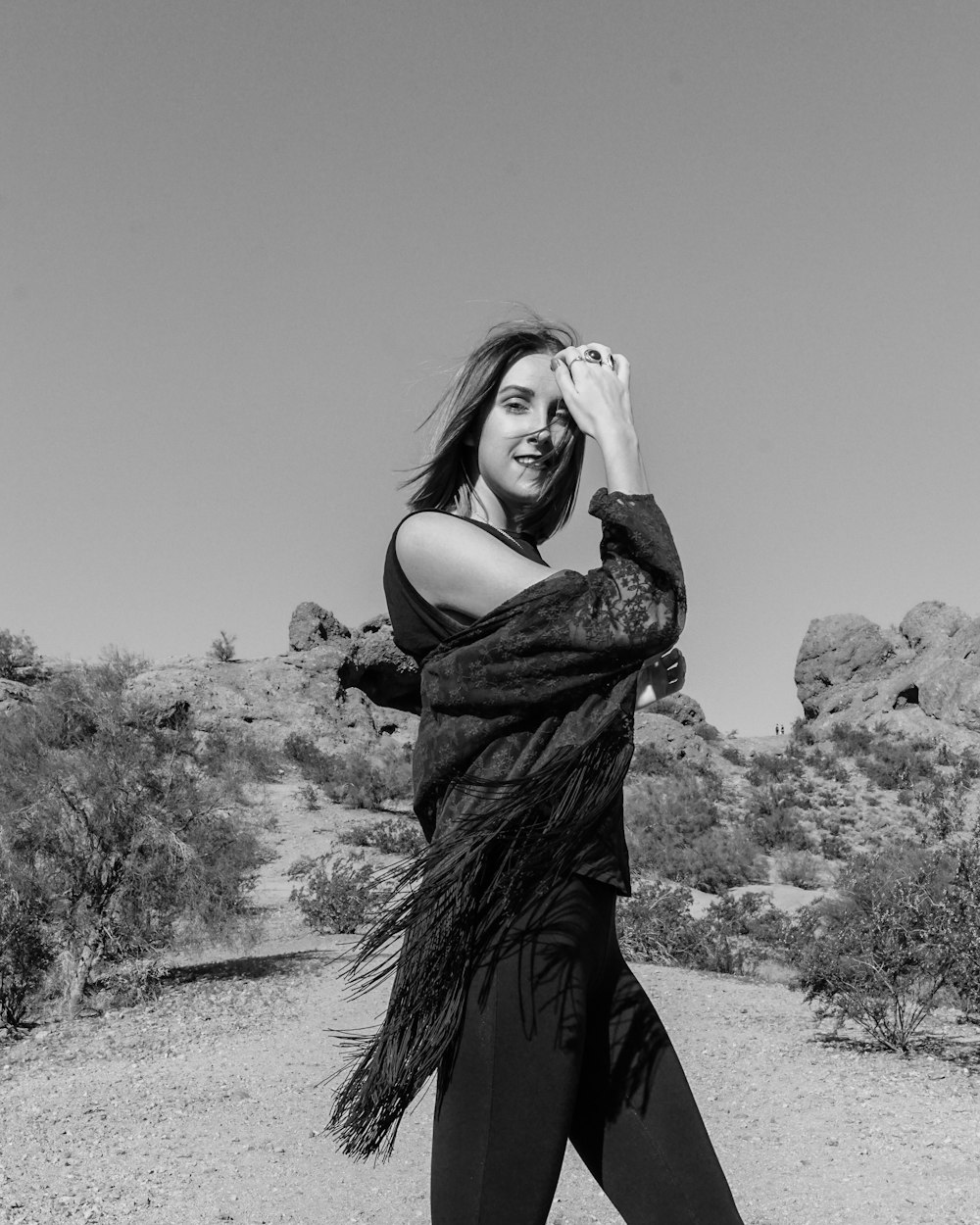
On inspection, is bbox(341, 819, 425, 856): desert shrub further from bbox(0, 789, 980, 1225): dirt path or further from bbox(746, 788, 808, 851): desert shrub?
bbox(0, 789, 980, 1225): dirt path

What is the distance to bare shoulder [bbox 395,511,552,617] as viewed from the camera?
4.69ft

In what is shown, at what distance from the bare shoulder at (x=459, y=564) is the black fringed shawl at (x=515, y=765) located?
0.06 meters

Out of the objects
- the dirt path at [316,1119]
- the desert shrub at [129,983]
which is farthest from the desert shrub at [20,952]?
the desert shrub at [129,983]

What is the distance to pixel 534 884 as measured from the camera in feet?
4.37

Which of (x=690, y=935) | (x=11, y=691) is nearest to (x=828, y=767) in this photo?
(x=690, y=935)

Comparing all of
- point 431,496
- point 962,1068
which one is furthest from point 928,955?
point 431,496

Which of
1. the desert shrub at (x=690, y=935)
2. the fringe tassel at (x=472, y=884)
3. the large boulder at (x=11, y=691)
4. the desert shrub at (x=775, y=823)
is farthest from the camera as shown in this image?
the large boulder at (x=11, y=691)

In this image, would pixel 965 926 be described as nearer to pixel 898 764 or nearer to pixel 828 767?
pixel 898 764

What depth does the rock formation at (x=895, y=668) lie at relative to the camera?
27.1 metres

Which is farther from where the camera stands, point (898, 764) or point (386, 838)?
point (898, 764)

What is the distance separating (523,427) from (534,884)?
64 cm

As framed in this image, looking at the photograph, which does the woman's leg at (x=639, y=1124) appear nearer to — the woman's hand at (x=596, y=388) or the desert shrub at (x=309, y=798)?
the woman's hand at (x=596, y=388)

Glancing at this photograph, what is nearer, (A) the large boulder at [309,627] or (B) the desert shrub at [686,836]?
(B) the desert shrub at [686,836]

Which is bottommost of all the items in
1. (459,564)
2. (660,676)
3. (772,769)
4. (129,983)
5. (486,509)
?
(129,983)
